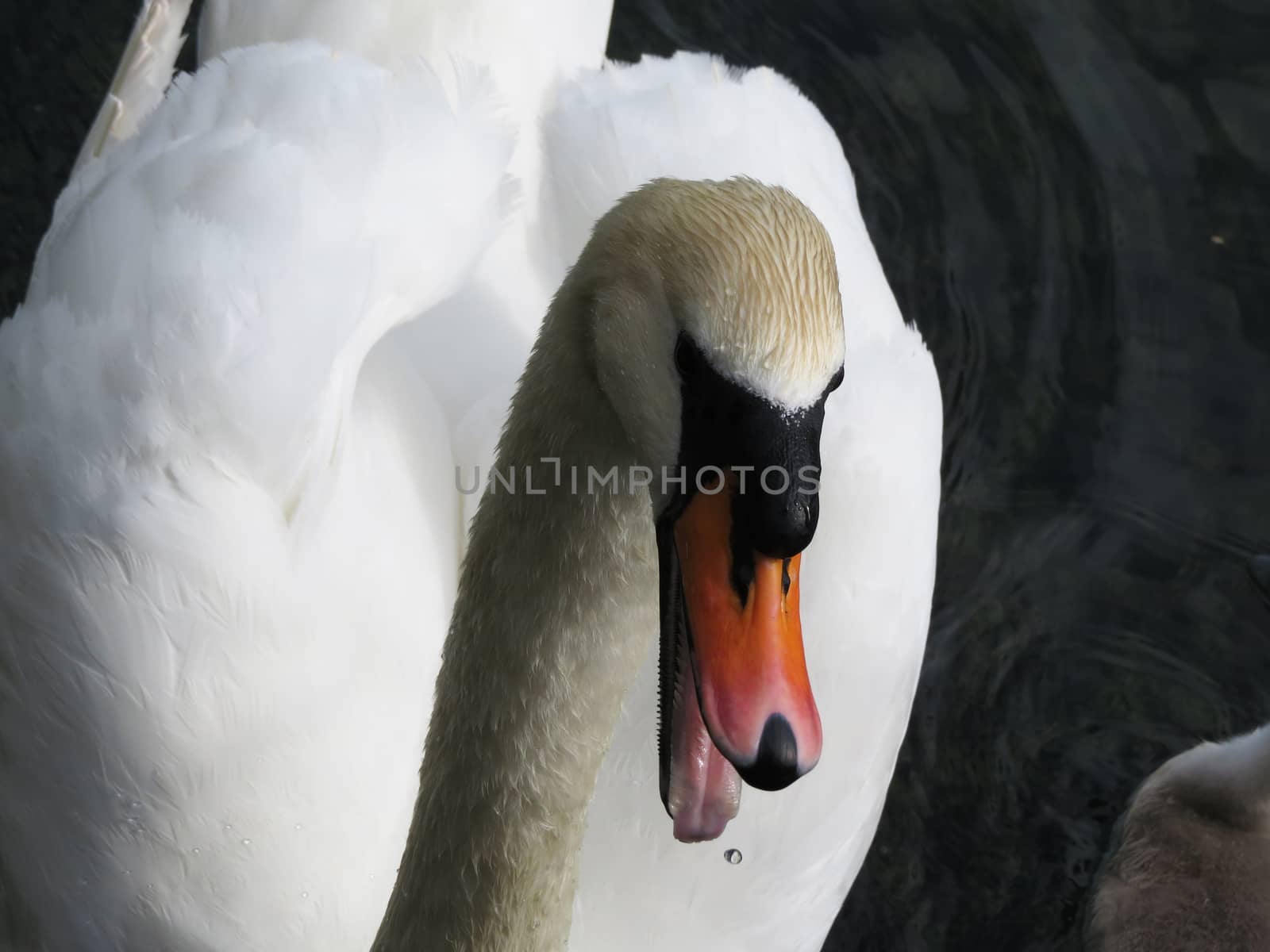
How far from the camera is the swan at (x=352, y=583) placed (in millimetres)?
2574

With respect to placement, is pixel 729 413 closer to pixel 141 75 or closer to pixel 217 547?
pixel 217 547

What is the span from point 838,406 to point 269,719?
135cm

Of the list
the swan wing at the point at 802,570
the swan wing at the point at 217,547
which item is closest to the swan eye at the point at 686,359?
the swan wing at the point at 217,547

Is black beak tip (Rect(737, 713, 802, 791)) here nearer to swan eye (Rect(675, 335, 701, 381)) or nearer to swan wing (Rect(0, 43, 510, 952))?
swan eye (Rect(675, 335, 701, 381))

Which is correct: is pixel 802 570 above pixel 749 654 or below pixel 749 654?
below

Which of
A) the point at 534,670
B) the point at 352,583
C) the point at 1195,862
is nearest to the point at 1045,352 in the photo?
the point at 1195,862

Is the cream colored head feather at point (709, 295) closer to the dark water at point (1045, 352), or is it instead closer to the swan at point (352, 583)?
the swan at point (352, 583)

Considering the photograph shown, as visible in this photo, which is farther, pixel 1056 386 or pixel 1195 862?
pixel 1056 386

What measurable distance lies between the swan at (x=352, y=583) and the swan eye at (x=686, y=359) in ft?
0.87

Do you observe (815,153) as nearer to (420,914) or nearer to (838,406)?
(838,406)

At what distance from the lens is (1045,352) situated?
17.0 ft

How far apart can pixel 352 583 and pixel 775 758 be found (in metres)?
1.37

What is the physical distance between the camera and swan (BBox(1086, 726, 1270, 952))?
397 cm

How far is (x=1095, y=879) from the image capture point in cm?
426
